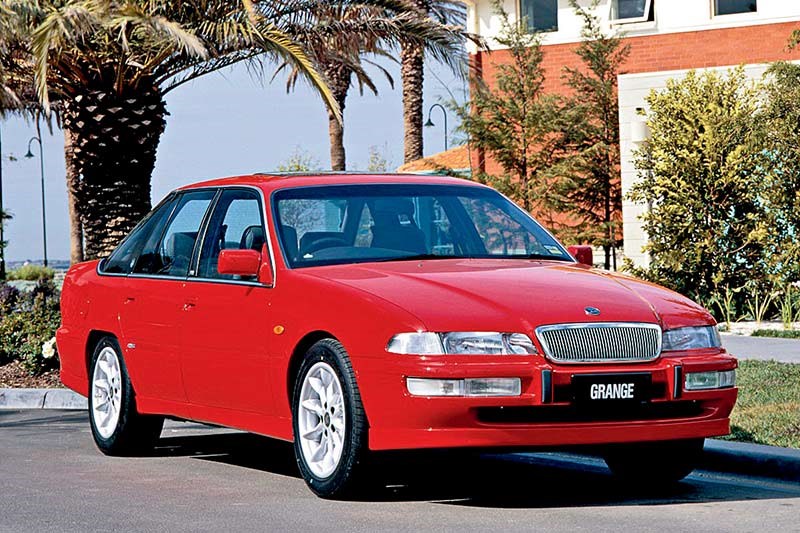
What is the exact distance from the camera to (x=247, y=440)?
36.4 feet

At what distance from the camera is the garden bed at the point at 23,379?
1503 cm

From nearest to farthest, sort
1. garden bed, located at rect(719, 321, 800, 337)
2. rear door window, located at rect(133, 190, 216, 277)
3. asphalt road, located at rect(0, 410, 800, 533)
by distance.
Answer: asphalt road, located at rect(0, 410, 800, 533) → rear door window, located at rect(133, 190, 216, 277) → garden bed, located at rect(719, 321, 800, 337)

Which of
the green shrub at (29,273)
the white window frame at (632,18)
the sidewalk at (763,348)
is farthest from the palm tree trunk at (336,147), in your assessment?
the sidewalk at (763,348)

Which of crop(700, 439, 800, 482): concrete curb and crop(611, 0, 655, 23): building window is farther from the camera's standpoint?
crop(611, 0, 655, 23): building window

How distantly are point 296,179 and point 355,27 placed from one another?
1060 centimetres

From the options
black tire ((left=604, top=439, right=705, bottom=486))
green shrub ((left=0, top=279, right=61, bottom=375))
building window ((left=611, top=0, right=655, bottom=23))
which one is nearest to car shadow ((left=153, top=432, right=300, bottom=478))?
black tire ((left=604, top=439, right=705, bottom=486))

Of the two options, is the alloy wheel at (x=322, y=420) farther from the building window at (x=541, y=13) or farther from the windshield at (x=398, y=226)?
the building window at (x=541, y=13)

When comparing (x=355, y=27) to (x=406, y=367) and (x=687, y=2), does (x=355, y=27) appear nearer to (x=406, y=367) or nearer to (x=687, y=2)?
(x=406, y=367)

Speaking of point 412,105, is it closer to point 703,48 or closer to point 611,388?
point 703,48

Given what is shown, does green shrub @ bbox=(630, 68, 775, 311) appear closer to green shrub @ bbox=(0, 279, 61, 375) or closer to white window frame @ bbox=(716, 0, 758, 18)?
green shrub @ bbox=(0, 279, 61, 375)

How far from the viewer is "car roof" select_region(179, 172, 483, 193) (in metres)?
9.20

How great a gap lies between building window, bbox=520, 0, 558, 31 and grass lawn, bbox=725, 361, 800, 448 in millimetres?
25339

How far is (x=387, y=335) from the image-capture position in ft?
24.4

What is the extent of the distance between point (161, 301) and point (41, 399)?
4874 millimetres
